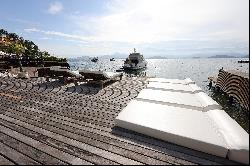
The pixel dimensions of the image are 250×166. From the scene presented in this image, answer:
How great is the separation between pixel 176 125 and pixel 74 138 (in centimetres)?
242

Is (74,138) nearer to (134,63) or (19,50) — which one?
(19,50)

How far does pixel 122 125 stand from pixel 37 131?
215 cm

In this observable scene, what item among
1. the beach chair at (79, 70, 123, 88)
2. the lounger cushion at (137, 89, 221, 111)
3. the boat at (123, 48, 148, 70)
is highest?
the boat at (123, 48, 148, 70)

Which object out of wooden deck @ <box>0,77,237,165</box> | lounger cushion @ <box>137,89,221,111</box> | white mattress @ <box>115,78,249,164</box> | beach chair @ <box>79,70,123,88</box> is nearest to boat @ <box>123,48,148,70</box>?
beach chair @ <box>79,70,123,88</box>

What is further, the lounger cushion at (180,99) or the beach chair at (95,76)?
the beach chair at (95,76)

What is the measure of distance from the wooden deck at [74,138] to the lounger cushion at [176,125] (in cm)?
15

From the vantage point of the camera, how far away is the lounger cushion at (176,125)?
4.24m

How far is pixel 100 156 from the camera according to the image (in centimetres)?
413

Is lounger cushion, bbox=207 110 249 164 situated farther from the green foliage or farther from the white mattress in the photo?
the green foliage

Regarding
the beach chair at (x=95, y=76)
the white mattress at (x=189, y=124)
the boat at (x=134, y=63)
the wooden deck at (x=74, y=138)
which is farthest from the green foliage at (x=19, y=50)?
the boat at (x=134, y=63)

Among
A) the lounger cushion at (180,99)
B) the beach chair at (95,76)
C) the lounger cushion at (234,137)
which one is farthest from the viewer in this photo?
the beach chair at (95,76)

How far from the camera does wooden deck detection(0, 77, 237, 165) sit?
13.3 feet

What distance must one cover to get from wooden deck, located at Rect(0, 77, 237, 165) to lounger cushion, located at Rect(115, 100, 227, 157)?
150 mm

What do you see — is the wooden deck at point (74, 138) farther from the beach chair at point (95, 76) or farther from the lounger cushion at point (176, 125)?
the beach chair at point (95, 76)
